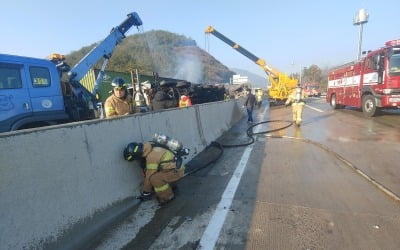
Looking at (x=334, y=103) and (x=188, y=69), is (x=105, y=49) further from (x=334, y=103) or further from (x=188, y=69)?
(x=188, y=69)

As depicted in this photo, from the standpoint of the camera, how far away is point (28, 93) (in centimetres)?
798

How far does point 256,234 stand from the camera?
3627 mm

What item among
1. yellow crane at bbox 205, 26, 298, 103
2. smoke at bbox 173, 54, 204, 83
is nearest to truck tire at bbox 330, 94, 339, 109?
yellow crane at bbox 205, 26, 298, 103

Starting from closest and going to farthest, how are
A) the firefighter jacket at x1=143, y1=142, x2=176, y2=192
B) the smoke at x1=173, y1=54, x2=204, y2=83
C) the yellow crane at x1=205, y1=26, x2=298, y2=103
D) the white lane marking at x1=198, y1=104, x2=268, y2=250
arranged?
the white lane marking at x1=198, y1=104, x2=268, y2=250 < the firefighter jacket at x1=143, y1=142, x2=176, y2=192 < the yellow crane at x1=205, y1=26, x2=298, y2=103 < the smoke at x1=173, y1=54, x2=204, y2=83

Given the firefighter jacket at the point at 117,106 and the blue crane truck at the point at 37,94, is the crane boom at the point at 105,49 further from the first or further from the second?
the firefighter jacket at the point at 117,106

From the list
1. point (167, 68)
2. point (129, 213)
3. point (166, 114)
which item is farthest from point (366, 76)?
point (167, 68)

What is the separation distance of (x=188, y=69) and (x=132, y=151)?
229 feet

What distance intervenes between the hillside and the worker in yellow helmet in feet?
162

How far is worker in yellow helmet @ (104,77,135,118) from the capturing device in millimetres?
5879

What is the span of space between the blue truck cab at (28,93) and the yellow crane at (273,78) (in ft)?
73.9

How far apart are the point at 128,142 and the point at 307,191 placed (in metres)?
3.00

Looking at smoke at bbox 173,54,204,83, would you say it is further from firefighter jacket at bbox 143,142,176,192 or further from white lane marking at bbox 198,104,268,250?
firefighter jacket at bbox 143,142,176,192

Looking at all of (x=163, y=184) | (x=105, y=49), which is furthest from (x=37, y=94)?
(x=105, y=49)

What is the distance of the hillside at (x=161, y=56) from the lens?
61.0 m
